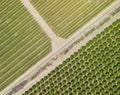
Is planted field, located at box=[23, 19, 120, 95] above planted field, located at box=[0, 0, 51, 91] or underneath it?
underneath

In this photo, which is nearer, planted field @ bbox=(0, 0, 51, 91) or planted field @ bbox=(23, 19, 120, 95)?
planted field @ bbox=(23, 19, 120, 95)

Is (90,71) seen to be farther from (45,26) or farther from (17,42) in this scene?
(17,42)

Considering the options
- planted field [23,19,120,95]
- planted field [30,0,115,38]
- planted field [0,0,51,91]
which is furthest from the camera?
planted field [0,0,51,91]

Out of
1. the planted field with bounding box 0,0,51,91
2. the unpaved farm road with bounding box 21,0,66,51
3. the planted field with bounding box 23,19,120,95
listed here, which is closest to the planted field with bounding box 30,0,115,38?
the unpaved farm road with bounding box 21,0,66,51

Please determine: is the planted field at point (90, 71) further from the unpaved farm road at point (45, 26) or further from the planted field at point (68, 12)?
the planted field at point (68, 12)

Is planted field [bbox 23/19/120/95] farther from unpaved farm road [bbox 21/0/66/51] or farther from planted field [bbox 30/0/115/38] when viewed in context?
planted field [bbox 30/0/115/38]

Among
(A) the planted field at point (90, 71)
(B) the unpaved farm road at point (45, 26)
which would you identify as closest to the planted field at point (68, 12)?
(B) the unpaved farm road at point (45, 26)
